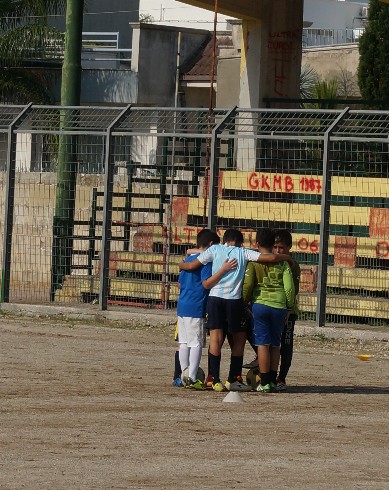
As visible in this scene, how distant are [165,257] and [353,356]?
399 cm

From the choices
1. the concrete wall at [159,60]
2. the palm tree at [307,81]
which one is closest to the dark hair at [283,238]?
the palm tree at [307,81]

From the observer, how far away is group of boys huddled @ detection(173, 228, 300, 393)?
11.6 metres

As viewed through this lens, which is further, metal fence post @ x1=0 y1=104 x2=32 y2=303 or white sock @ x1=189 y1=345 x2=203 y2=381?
metal fence post @ x1=0 y1=104 x2=32 y2=303

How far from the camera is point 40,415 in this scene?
9797 mm

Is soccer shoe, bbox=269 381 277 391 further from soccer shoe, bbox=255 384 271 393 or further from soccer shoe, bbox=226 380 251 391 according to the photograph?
soccer shoe, bbox=226 380 251 391

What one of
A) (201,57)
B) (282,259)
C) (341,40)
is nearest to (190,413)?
(282,259)

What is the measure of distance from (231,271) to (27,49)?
1064 inches

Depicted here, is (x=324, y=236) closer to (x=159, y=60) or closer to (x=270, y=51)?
(x=270, y=51)

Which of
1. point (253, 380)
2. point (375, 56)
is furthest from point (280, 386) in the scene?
point (375, 56)

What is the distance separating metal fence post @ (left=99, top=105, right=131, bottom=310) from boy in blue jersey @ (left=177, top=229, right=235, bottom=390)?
243 inches

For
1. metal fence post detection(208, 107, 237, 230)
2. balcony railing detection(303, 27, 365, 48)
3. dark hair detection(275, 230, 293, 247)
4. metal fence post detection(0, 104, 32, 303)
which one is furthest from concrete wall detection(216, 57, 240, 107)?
balcony railing detection(303, 27, 365, 48)

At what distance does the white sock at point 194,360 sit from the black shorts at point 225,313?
0.25 meters

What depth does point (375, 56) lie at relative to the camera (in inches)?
1125

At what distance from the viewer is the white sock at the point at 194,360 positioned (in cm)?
1161
